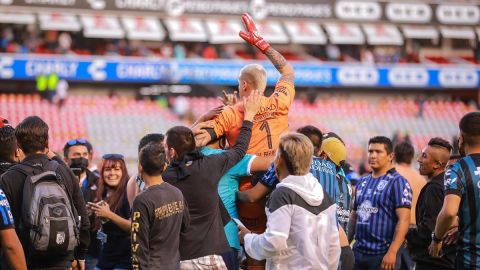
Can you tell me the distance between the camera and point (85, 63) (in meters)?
31.1

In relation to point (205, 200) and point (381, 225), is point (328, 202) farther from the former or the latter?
point (381, 225)

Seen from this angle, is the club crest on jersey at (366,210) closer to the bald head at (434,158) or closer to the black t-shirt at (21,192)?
the bald head at (434,158)

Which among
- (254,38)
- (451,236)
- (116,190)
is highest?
(254,38)

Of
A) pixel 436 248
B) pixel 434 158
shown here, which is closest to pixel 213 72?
pixel 434 158

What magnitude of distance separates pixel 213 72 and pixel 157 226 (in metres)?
26.7

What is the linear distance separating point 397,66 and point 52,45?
13381 millimetres

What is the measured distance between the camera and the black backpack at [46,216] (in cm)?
585

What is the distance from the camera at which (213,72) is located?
32.4 m

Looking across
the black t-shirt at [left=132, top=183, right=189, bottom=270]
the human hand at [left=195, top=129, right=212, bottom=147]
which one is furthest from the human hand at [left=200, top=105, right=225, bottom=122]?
the black t-shirt at [left=132, top=183, right=189, bottom=270]

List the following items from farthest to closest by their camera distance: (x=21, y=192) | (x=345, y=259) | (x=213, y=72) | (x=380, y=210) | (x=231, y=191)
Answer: (x=213, y=72), (x=380, y=210), (x=231, y=191), (x=345, y=259), (x=21, y=192)

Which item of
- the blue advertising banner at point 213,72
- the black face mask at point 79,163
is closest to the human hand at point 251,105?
the black face mask at point 79,163

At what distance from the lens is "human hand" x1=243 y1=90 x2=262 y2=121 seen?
6516mm

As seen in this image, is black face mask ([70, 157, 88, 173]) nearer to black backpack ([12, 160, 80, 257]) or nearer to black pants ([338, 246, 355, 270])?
black backpack ([12, 160, 80, 257])

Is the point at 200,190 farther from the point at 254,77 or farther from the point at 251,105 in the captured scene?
the point at 254,77
